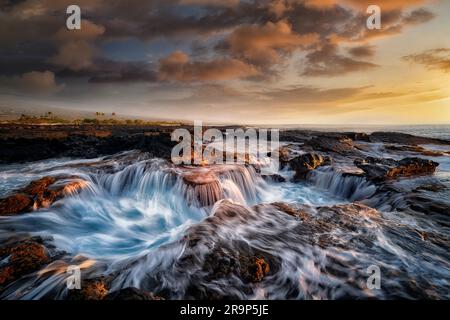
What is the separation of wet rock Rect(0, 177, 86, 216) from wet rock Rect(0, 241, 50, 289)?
8.10 feet

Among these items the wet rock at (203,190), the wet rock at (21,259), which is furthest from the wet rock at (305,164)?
the wet rock at (21,259)

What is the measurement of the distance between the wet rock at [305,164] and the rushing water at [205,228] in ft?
5.28

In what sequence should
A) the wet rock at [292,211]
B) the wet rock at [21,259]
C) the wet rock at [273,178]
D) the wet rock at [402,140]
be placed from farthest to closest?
the wet rock at [402,140], the wet rock at [273,178], the wet rock at [292,211], the wet rock at [21,259]

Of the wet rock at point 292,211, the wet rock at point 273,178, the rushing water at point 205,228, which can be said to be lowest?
the rushing water at point 205,228

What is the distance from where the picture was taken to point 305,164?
48.1 feet

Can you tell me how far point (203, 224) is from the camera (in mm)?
6477

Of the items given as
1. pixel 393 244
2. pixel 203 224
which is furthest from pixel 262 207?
pixel 393 244

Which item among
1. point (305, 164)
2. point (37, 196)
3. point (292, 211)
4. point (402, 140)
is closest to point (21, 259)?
point (37, 196)

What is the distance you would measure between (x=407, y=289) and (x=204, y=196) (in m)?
6.46

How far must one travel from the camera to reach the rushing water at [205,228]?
4668mm

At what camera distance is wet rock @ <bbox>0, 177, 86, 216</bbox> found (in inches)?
294

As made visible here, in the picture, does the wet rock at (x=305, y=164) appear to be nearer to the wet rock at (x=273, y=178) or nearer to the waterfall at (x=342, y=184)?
the waterfall at (x=342, y=184)

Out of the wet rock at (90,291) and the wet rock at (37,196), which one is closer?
the wet rock at (90,291)
